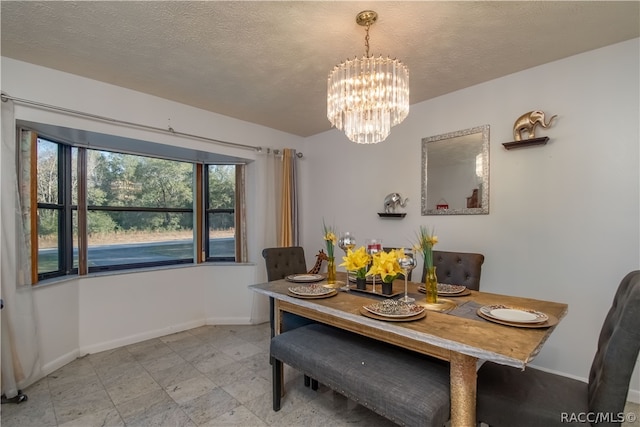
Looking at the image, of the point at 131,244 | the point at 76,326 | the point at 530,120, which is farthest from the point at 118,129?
the point at 530,120

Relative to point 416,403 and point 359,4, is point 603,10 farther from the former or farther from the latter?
point 416,403

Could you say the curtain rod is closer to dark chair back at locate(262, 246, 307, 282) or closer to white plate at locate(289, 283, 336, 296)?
dark chair back at locate(262, 246, 307, 282)

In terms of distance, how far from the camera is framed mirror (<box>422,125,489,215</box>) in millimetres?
2678

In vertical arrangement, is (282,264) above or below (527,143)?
below

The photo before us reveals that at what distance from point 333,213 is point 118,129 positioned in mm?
2504

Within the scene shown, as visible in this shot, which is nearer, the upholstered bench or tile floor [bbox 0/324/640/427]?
the upholstered bench

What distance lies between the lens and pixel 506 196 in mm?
2559

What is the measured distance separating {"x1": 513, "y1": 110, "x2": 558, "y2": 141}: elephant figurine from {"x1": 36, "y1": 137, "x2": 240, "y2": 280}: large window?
3.12 metres

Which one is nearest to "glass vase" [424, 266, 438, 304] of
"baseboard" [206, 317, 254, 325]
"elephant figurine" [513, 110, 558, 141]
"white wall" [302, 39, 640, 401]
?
"white wall" [302, 39, 640, 401]

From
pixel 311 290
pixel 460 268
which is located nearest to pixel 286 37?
pixel 311 290

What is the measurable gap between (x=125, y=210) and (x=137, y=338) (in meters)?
1.38

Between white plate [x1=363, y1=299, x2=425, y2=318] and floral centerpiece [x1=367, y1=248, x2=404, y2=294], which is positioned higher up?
floral centerpiece [x1=367, y1=248, x2=404, y2=294]

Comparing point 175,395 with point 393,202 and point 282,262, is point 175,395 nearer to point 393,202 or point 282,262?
point 282,262

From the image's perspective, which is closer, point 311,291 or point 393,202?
point 311,291
